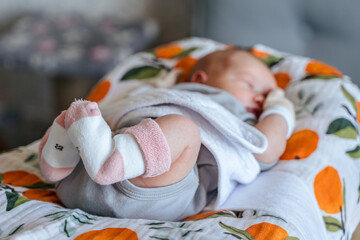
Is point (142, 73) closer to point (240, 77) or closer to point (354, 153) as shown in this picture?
point (240, 77)

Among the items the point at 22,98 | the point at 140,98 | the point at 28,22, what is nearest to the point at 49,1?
the point at 28,22

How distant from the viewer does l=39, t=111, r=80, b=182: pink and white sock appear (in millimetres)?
682

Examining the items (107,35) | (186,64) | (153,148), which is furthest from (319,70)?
(107,35)

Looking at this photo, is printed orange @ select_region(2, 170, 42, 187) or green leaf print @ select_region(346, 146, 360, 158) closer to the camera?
printed orange @ select_region(2, 170, 42, 187)

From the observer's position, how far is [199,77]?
1055mm

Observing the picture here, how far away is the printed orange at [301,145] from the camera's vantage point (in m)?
0.93

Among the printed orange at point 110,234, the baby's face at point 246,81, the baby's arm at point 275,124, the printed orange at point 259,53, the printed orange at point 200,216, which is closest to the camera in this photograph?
the printed orange at point 110,234

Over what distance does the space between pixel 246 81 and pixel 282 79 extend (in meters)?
0.19

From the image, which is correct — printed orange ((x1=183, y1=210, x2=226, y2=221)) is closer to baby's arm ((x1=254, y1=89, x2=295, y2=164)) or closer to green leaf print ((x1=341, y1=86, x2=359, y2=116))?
baby's arm ((x1=254, y1=89, x2=295, y2=164))

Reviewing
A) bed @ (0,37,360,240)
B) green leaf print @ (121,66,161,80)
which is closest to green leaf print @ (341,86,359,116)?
bed @ (0,37,360,240)

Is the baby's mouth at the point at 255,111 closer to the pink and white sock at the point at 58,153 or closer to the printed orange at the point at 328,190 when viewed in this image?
the printed orange at the point at 328,190

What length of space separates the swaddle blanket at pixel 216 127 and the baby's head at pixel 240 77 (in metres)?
0.15

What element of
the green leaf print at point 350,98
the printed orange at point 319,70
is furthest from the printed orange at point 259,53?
the green leaf print at point 350,98

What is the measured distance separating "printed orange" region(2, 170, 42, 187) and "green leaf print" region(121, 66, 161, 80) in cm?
40
